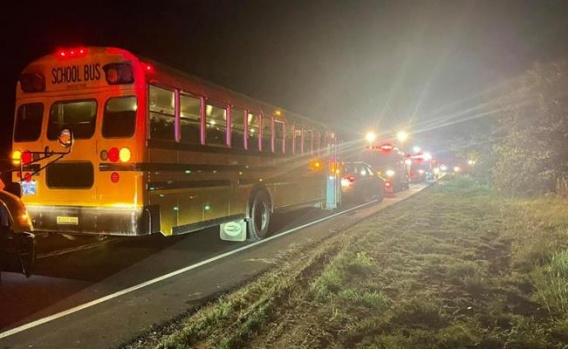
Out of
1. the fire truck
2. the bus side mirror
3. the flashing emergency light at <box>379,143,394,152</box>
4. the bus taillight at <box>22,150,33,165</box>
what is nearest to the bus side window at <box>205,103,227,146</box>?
the bus side mirror

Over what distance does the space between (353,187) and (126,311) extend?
49.5 ft

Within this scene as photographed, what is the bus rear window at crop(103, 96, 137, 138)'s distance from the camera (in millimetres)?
7363

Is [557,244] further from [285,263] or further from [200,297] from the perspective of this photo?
[200,297]

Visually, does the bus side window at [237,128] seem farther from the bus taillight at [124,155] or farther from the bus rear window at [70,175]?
the bus rear window at [70,175]

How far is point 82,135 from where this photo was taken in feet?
25.2

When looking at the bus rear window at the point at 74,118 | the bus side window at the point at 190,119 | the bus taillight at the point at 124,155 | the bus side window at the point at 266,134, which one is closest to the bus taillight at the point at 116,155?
the bus taillight at the point at 124,155

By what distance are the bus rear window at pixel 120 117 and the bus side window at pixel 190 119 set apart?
97 centimetres

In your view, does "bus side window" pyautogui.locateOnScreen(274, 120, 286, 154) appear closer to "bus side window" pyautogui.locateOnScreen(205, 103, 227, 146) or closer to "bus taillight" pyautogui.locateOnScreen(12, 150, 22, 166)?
"bus side window" pyautogui.locateOnScreen(205, 103, 227, 146)

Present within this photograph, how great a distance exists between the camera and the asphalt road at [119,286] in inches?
203

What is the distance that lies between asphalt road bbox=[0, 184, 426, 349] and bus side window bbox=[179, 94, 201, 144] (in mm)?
2017

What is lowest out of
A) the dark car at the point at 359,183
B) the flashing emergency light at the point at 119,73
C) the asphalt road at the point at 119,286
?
the asphalt road at the point at 119,286

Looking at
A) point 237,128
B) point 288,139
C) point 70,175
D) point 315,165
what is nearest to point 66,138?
point 70,175

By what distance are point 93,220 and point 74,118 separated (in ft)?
5.15

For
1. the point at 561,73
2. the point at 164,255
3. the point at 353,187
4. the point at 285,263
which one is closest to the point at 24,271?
the point at 164,255
